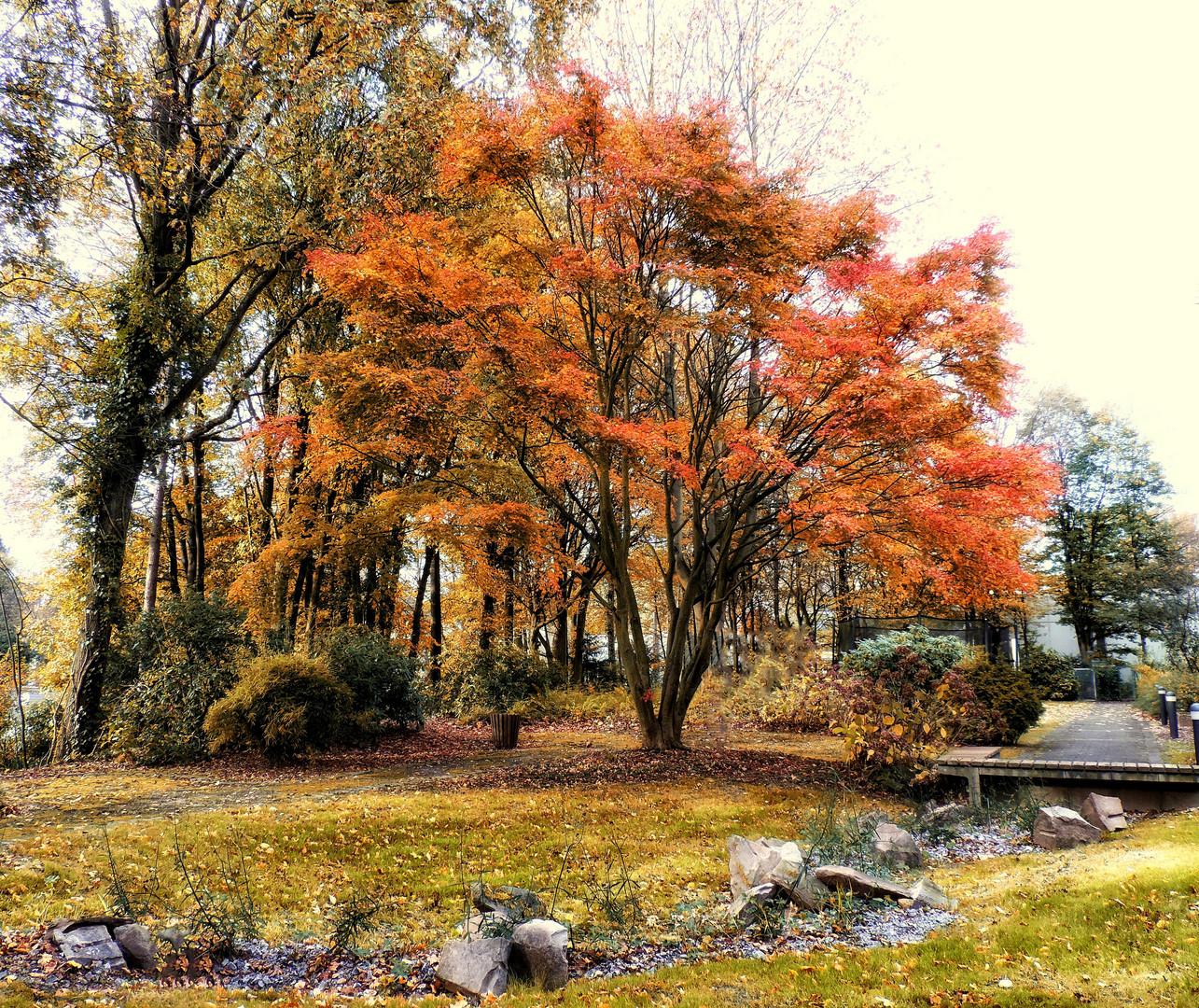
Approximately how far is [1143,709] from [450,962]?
18.3 metres

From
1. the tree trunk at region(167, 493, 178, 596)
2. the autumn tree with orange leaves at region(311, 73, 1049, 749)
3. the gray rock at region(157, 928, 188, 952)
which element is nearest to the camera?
the gray rock at region(157, 928, 188, 952)

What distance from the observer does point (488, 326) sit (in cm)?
925

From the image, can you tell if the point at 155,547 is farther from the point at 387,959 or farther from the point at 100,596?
the point at 387,959

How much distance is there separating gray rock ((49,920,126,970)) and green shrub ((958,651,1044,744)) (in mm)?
10777

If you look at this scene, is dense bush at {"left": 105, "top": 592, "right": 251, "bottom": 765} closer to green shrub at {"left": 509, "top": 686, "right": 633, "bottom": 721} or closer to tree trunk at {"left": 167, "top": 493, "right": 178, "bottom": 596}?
green shrub at {"left": 509, "top": 686, "right": 633, "bottom": 721}

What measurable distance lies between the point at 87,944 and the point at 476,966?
6.68 ft

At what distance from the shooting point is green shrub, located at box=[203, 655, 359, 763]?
9.52 meters

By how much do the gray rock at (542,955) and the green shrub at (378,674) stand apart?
8467mm

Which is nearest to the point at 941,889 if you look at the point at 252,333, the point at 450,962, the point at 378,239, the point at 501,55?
the point at 450,962

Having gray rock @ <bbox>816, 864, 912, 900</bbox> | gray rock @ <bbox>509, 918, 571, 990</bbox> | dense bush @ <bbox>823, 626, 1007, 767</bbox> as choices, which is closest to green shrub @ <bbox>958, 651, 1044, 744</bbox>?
dense bush @ <bbox>823, 626, 1007, 767</bbox>

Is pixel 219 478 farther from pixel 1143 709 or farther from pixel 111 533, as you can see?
pixel 1143 709

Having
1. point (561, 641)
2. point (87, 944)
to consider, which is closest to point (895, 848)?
point (87, 944)

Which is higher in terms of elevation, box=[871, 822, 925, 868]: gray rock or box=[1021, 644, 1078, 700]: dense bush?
box=[1021, 644, 1078, 700]: dense bush

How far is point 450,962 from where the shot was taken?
3895 mm
